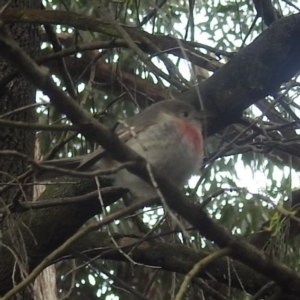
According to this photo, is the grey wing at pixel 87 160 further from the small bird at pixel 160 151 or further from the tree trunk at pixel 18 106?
the tree trunk at pixel 18 106

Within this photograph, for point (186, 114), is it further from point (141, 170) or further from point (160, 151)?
point (141, 170)

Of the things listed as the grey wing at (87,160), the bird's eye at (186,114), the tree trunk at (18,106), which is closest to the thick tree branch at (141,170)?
the grey wing at (87,160)

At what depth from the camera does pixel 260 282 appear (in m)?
3.08

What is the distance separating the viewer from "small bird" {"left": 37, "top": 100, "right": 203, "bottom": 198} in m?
2.78

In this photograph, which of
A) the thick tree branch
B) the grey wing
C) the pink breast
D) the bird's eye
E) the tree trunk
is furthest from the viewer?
the tree trunk

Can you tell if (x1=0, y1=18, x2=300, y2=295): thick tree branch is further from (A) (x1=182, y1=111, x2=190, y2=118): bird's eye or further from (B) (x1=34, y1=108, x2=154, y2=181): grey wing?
(A) (x1=182, y1=111, x2=190, y2=118): bird's eye

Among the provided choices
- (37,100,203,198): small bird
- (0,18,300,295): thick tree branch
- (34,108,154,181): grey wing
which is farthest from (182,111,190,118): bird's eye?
(0,18,300,295): thick tree branch

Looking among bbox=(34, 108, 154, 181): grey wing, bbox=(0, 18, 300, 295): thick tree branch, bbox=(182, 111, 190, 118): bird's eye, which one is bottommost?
bbox=(0, 18, 300, 295): thick tree branch

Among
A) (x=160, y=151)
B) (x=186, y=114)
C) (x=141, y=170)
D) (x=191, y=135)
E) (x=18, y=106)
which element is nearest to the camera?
(x=141, y=170)

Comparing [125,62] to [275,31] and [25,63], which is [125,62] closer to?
[275,31]

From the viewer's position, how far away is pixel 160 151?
2.80 m

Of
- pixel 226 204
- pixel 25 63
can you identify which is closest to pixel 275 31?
pixel 25 63

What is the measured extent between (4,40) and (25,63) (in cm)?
8

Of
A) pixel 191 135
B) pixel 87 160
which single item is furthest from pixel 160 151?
pixel 87 160
